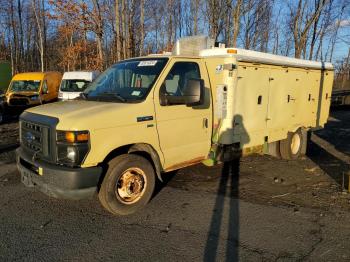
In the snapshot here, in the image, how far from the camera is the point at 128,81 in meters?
5.41

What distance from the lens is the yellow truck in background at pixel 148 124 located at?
4426 millimetres

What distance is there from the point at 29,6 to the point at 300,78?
4817 centimetres

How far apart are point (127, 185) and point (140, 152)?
554mm

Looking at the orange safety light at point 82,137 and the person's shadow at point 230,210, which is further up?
the orange safety light at point 82,137

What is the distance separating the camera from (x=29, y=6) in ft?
154

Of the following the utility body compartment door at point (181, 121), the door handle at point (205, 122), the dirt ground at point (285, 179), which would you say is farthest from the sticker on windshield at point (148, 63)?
the dirt ground at point (285, 179)

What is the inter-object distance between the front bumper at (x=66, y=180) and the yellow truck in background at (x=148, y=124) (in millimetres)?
13

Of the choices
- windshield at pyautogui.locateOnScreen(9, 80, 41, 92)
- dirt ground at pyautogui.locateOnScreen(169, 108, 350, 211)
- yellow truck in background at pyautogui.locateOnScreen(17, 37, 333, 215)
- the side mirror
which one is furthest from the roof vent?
windshield at pyautogui.locateOnScreen(9, 80, 41, 92)

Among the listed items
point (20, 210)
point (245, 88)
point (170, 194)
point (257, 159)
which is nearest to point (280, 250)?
point (170, 194)

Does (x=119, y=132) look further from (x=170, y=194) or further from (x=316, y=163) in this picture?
(x=316, y=163)

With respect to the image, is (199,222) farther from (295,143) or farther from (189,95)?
(295,143)

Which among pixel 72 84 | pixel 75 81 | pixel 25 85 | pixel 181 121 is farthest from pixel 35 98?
pixel 181 121

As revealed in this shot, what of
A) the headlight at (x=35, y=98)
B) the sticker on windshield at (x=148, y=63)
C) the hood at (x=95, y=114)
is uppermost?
the sticker on windshield at (x=148, y=63)

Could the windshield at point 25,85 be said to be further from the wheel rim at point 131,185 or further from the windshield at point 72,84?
the wheel rim at point 131,185
